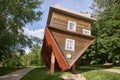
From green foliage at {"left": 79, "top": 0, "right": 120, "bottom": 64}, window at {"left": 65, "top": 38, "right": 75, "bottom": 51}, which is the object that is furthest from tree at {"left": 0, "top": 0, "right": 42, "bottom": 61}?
green foliage at {"left": 79, "top": 0, "right": 120, "bottom": 64}

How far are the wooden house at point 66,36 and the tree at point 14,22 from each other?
4.25 metres

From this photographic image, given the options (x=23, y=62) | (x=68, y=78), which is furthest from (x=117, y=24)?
(x=23, y=62)

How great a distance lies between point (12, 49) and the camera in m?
30.4

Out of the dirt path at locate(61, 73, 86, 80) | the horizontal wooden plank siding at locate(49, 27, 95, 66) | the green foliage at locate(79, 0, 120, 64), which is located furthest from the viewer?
the green foliage at locate(79, 0, 120, 64)

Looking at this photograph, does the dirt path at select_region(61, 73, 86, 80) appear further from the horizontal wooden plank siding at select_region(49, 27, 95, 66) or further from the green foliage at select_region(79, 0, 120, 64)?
the green foliage at select_region(79, 0, 120, 64)

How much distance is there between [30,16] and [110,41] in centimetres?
1348

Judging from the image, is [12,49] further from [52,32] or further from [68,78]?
[68,78]

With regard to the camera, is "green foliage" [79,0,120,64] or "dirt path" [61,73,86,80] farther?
"green foliage" [79,0,120,64]

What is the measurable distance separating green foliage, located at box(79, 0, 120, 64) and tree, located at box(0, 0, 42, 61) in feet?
40.1

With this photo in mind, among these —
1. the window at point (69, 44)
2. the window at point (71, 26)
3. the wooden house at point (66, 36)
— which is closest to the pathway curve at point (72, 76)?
the wooden house at point (66, 36)

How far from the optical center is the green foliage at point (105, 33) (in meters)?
33.8

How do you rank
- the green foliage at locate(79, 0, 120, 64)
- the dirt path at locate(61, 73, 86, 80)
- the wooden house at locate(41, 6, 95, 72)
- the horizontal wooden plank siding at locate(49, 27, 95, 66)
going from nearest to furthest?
the dirt path at locate(61, 73, 86, 80)
the wooden house at locate(41, 6, 95, 72)
the horizontal wooden plank siding at locate(49, 27, 95, 66)
the green foliage at locate(79, 0, 120, 64)

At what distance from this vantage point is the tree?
71.6 ft

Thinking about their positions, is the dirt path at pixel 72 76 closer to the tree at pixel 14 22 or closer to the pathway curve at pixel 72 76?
the pathway curve at pixel 72 76
